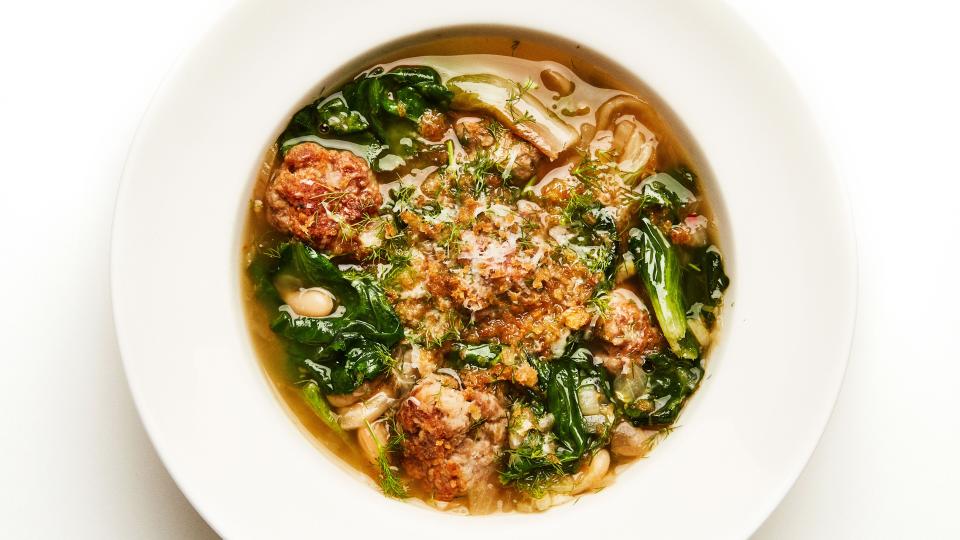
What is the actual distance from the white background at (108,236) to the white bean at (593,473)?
110cm

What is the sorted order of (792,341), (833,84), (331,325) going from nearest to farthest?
1. (792,341)
2. (331,325)
3. (833,84)

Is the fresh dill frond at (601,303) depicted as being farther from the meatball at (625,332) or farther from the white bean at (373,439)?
the white bean at (373,439)

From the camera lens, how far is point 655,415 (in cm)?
405

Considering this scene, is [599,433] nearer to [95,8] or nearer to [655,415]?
[655,415]

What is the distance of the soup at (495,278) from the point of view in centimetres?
396

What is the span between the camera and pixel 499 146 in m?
4.07

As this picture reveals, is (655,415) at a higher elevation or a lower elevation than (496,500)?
higher

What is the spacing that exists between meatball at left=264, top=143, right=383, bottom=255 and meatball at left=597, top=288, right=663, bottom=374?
53.5 inches

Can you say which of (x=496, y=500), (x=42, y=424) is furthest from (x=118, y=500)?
(x=496, y=500)

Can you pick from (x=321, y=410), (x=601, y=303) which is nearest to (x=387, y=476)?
(x=321, y=410)

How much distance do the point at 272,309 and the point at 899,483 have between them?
359cm

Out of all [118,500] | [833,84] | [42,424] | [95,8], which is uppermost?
[833,84]

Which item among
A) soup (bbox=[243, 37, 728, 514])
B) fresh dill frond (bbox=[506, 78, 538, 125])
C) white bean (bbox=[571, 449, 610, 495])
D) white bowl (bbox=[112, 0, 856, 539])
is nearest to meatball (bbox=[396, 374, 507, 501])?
soup (bbox=[243, 37, 728, 514])

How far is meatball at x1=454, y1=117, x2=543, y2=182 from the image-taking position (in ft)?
13.3
